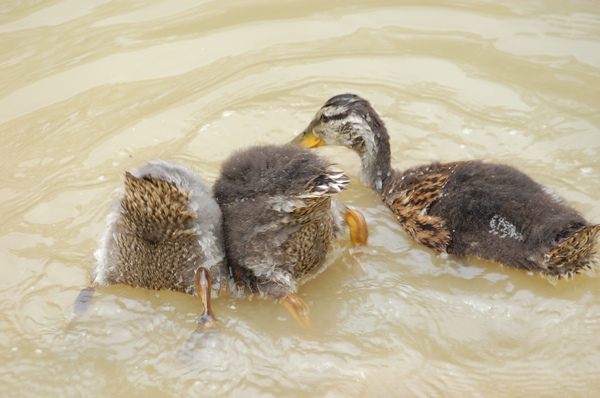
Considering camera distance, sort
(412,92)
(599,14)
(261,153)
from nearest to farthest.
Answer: (261,153) < (412,92) < (599,14)

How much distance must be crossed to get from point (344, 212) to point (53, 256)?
220 cm

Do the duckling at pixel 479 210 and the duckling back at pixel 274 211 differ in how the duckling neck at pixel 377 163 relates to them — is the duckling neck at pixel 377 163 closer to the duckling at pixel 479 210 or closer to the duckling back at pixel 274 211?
the duckling at pixel 479 210

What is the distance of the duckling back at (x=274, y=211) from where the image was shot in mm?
3635

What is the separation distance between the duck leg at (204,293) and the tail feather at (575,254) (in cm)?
217

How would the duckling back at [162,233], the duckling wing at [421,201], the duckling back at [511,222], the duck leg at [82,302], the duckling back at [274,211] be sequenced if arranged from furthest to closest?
the duckling wing at [421,201] < the duck leg at [82,302] < the duckling back at [511,222] < the duckling back at [274,211] < the duckling back at [162,233]

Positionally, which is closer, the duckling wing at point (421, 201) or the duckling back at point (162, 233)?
the duckling back at point (162, 233)

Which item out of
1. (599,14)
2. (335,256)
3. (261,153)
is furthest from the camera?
(599,14)

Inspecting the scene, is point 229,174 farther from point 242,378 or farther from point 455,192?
point 455,192

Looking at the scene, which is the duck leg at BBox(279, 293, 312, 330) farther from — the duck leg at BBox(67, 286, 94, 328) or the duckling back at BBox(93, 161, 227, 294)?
the duck leg at BBox(67, 286, 94, 328)

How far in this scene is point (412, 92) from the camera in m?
5.93

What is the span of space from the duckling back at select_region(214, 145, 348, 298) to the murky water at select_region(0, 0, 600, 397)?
0.31 m

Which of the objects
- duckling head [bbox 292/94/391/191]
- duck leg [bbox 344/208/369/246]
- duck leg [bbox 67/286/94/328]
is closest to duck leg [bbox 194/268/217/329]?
duck leg [bbox 67/286/94/328]

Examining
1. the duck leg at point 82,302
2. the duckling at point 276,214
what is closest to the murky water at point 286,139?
the duck leg at point 82,302

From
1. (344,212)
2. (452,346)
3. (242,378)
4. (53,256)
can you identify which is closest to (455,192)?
(344,212)
